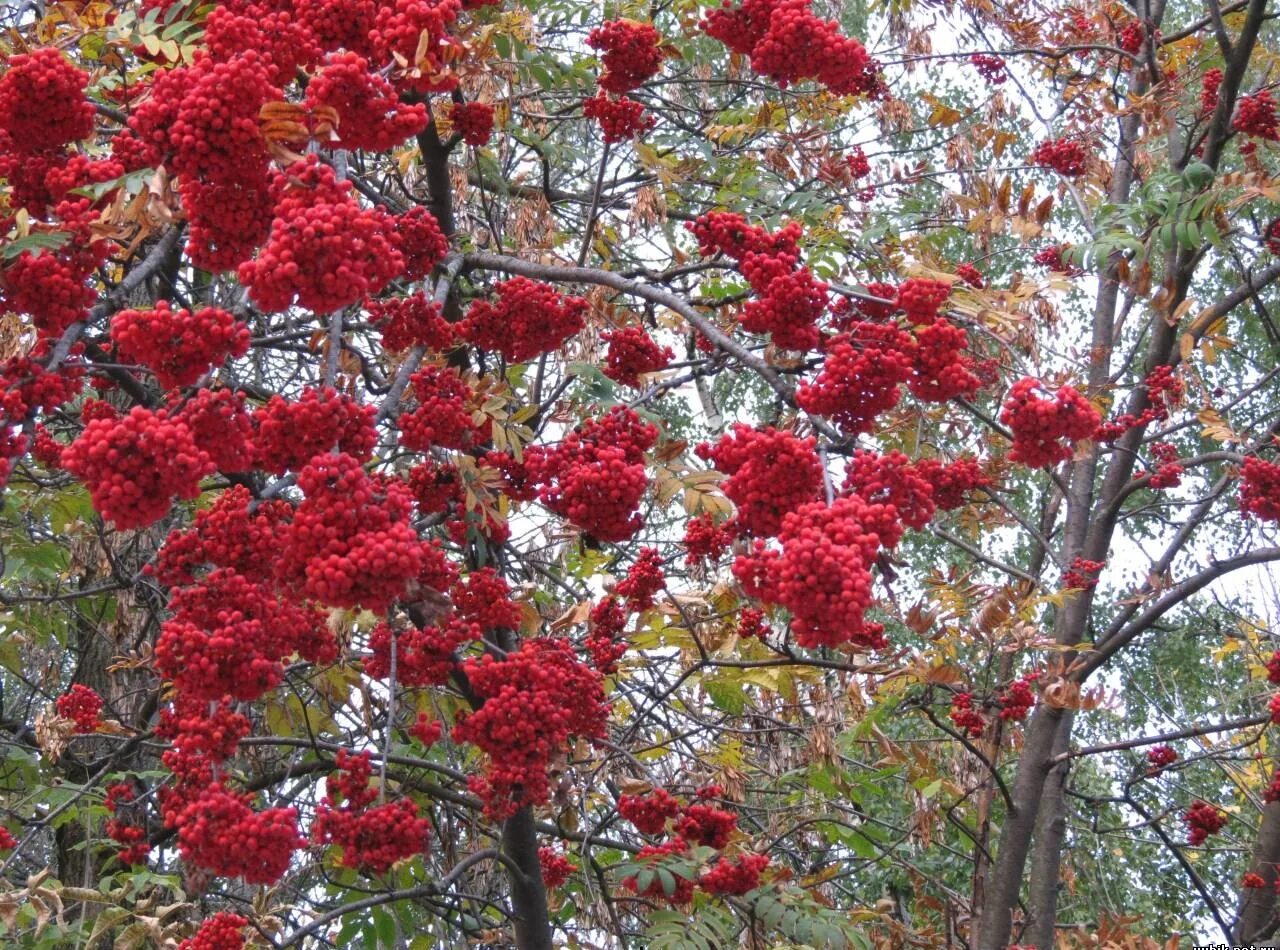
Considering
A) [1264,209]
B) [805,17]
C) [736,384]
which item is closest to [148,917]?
[805,17]

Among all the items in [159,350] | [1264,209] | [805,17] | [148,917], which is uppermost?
[1264,209]

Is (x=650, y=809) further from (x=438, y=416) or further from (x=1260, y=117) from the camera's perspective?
(x=1260, y=117)

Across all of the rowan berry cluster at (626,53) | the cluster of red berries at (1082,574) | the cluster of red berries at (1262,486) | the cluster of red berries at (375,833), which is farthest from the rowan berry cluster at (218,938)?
the cluster of red berries at (1082,574)

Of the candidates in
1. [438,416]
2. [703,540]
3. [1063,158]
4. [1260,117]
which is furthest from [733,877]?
[1063,158]

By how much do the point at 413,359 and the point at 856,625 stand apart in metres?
1.62

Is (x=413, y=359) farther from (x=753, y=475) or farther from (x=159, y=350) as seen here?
(x=753, y=475)

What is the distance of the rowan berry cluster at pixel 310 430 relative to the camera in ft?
7.23

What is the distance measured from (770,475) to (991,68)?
5.21 metres

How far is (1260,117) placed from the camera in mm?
4918

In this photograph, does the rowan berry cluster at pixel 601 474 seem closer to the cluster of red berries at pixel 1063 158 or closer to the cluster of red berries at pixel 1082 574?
the cluster of red berries at pixel 1082 574

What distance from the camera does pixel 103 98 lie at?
3.98 meters

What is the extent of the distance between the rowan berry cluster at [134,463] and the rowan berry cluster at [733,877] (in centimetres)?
222

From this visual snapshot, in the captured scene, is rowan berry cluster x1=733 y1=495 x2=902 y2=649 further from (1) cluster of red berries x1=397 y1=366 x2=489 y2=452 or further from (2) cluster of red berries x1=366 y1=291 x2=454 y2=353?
(2) cluster of red berries x1=366 y1=291 x2=454 y2=353

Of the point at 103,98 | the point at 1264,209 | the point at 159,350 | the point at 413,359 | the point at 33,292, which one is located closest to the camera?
the point at 159,350
